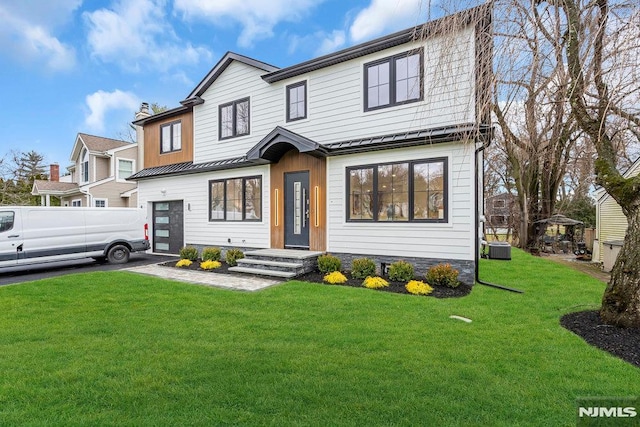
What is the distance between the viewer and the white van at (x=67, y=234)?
864cm

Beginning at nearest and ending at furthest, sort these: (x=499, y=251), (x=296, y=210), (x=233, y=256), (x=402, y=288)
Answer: (x=402, y=288) → (x=296, y=210) → (x=233, y=256) → (x=499, y=251)

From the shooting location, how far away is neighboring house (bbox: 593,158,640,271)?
11125 millimetres

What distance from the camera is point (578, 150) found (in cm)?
1581

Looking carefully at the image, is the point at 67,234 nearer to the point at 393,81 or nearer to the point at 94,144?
the point at 393,81

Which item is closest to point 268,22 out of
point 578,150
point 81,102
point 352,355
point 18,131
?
point 352,355

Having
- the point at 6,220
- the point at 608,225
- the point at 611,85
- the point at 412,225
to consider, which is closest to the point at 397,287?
the point at 412,225

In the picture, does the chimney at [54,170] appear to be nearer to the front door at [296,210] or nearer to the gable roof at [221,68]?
the gable roof at [221,68]

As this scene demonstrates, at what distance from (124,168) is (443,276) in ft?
64.9

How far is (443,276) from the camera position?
6992mm

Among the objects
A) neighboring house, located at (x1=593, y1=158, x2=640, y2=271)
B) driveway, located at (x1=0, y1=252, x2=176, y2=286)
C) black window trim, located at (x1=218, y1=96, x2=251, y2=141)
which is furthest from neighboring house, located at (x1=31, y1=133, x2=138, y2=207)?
neighboring house, located at (x1=593, y1=158, x2=640, y2=271)

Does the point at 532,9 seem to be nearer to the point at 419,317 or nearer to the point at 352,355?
the point at 419,317

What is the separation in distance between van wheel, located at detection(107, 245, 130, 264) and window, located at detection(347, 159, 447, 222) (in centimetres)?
762

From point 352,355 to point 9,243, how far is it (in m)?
9.84

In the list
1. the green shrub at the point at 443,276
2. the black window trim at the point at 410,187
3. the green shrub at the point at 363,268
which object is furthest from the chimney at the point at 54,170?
the green shrub at the point at 443,276
